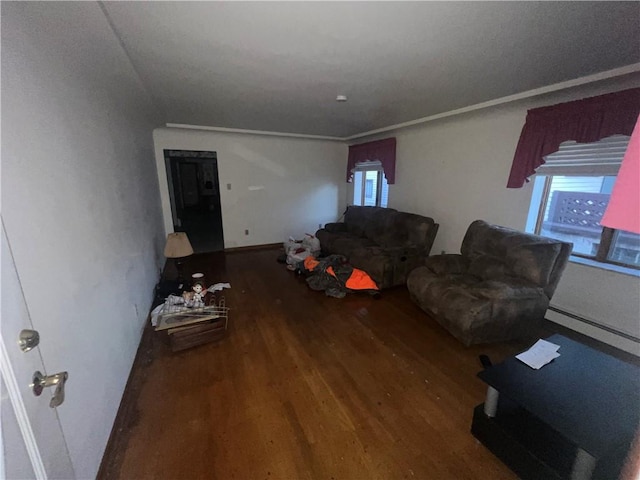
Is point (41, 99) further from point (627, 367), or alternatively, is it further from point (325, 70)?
point (627, 367)

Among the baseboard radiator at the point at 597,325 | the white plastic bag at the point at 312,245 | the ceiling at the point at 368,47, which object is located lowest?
the baseboard radiator at the point at 597,325

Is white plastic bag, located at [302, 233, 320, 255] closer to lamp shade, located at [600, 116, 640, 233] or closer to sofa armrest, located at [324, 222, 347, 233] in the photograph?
sofa armrest, located at [324, 222, 347, 233]

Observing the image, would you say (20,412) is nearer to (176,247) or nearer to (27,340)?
(27,340)

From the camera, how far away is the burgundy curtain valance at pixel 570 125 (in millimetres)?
1901

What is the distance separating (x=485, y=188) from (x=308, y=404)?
9.81ft

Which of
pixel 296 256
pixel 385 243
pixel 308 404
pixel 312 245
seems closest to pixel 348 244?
pixel 385 243

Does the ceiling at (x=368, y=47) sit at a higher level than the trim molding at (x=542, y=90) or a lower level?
higher

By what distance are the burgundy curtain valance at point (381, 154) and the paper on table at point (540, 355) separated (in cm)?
322

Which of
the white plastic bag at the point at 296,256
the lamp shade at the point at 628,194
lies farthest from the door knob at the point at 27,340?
the white plastic bag at the point at 296,256

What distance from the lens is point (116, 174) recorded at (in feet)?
6.40

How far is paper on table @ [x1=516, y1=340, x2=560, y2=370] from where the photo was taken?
4.60 feet

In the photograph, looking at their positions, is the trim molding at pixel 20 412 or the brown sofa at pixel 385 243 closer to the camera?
the trim molding at pixel 20 412

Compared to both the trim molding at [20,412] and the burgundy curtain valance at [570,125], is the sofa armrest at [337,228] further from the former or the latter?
the trim molding at [20,412]

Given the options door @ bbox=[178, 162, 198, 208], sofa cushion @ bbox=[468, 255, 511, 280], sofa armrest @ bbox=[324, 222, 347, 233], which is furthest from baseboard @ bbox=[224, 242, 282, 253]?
sofa cushion @ bbox=[468, 255, 511, 280]
